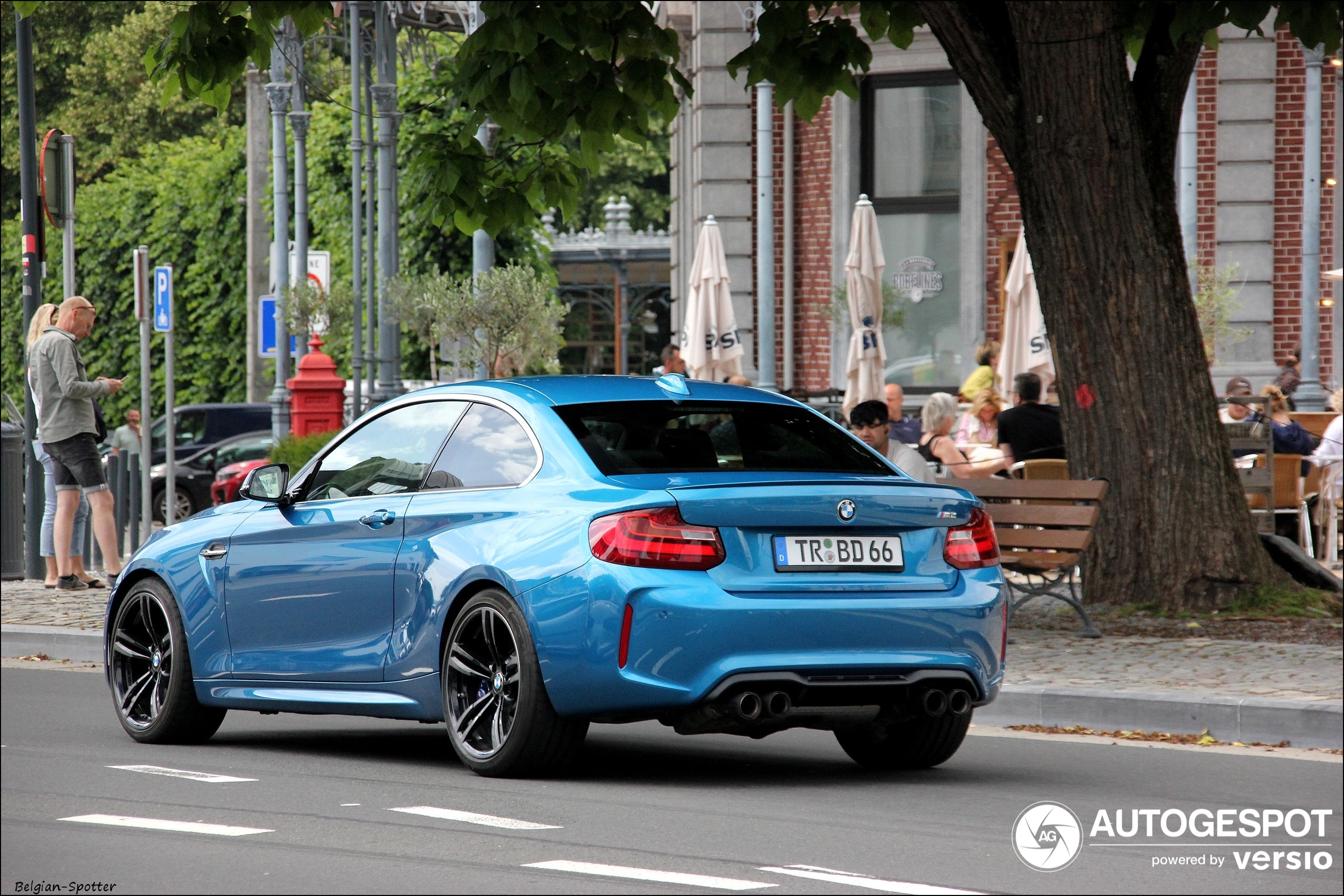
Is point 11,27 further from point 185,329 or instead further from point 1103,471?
point 1103,471

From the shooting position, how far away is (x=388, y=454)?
8.27 metres

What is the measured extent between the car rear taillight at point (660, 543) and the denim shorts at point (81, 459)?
28.6 feet

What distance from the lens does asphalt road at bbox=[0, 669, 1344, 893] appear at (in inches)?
230

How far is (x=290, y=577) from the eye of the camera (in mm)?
8305

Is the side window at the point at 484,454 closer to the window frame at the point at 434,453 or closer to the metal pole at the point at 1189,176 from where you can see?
the window frame at the point at 434,453

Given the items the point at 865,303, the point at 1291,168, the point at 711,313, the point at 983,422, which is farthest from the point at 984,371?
the point at 1291,168

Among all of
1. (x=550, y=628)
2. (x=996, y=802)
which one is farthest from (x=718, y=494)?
(x=996, y=802)

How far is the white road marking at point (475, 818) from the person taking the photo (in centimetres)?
648

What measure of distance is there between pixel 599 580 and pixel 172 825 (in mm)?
1574

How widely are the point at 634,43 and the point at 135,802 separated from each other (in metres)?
8.32

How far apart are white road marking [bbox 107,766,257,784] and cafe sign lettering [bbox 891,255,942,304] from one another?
17.8 meters

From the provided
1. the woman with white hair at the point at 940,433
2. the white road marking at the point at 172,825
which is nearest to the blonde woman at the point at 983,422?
the woman with white hair at the point at 940,433

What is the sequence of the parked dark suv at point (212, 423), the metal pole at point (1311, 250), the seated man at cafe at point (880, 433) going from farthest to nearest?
the parked dark suv at point (212, 423) < the metal pole at point (1311, 250) < the seated man at cafe at point (880, 433)

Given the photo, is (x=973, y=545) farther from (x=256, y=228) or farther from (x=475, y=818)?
(x=256, y=228)
